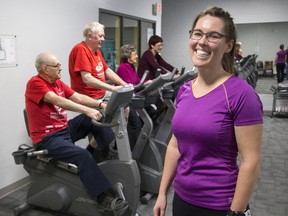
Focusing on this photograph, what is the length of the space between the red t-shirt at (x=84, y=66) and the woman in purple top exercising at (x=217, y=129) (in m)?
2.04

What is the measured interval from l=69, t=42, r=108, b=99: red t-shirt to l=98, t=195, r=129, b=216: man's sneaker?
3.89 feet

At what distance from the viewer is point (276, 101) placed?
773 centimetres

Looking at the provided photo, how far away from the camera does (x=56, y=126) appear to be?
271cm

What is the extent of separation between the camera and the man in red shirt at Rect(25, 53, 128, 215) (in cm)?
256

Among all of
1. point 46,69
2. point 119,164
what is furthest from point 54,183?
point 46,69

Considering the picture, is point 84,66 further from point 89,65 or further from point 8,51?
point 8,51

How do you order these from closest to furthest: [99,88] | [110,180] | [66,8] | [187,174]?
[187,174], [110,180], [99,88], [66,8]

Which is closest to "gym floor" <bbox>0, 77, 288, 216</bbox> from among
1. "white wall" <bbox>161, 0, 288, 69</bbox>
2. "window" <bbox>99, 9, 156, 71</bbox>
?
"window" <bbox>99, 9, 156, 71</bbox>

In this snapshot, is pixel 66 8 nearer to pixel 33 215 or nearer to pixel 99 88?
pixel 99 88

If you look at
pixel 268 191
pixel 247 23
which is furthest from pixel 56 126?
pixel 247 23

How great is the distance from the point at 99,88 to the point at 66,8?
1402mm

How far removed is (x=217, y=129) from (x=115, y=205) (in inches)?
64.1

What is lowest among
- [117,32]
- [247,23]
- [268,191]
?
[268,191]

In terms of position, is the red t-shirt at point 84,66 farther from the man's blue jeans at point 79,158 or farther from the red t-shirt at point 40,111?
the man's blue jeans at point 79,158
